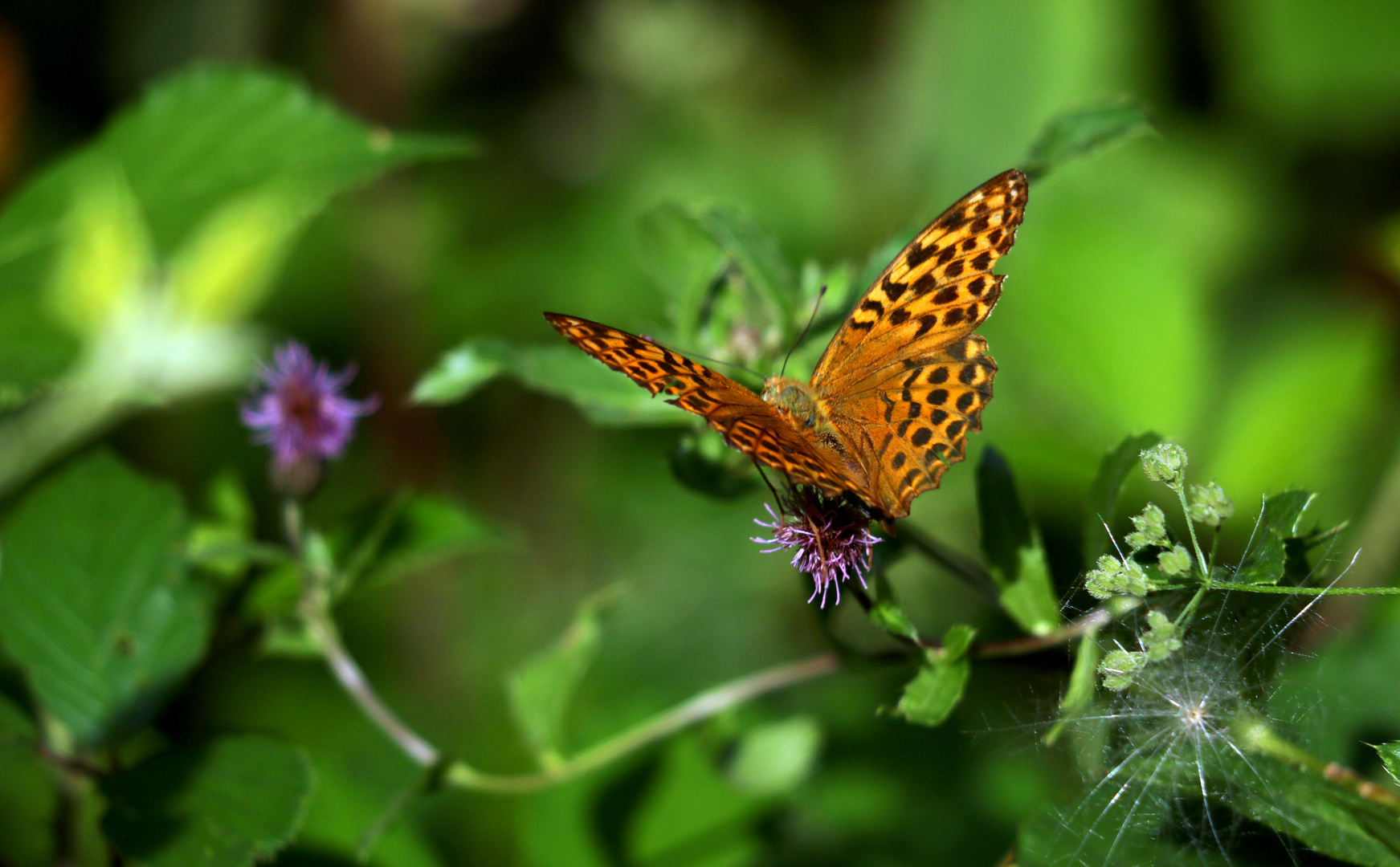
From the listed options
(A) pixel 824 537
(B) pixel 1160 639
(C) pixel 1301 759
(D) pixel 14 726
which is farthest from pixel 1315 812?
(D) pixel 14 726

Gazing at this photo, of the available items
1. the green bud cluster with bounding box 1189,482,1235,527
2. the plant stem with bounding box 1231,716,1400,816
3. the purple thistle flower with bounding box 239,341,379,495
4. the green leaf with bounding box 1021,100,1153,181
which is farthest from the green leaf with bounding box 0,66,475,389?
the plant stem with bounding box 1231,716,1400,816

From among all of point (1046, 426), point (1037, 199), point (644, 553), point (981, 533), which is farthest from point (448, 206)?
point (981, 533)

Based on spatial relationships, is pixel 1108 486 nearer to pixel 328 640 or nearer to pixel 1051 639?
pixel 1051 639

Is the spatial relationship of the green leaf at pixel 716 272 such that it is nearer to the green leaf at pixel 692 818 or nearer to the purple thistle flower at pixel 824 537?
the purple thistle flower at pixel 824 537

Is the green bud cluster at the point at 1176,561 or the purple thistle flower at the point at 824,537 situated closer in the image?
the green bud cluster at the point at 1176,561

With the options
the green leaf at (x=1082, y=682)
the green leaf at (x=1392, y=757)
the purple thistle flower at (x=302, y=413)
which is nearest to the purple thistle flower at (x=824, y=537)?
the green leaf at (x=1082, y=682)

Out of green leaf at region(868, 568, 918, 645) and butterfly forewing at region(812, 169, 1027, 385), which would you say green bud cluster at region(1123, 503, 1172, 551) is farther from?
butterfly forewing at region(812, 169, 1027, 385)

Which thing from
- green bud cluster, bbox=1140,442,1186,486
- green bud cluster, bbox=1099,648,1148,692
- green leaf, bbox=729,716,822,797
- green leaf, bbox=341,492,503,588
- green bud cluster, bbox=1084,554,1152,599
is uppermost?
green bud cluster, bbox=1140,442,1186,486
